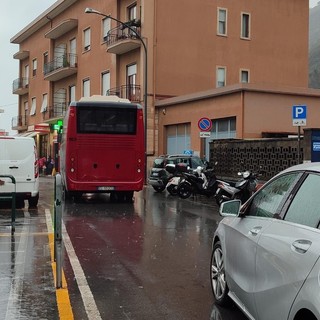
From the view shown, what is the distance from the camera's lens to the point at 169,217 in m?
12.7

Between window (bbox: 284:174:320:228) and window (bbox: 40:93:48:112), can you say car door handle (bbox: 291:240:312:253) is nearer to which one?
window (bbox: 284:174:320:228)

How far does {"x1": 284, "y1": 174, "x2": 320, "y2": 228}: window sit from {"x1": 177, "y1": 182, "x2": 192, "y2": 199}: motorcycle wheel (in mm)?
13600

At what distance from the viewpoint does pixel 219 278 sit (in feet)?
17.5

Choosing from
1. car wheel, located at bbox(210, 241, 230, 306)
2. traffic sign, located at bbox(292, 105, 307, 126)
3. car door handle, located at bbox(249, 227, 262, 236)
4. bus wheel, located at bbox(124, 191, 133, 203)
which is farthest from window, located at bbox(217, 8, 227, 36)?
car door handle, located at bbox(249, 227, 262, 236)

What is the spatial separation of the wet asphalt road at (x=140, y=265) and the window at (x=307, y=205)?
1.63 meters

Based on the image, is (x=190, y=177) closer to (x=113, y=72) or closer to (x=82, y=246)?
(x=82, y=246)

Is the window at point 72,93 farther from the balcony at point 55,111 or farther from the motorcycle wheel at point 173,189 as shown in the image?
the motorcycle wheel at point 173,189

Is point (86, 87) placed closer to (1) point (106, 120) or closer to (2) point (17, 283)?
(1) point (106, 120)

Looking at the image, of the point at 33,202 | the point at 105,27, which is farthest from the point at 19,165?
the point at 105,27

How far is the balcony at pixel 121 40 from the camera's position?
29.9 m

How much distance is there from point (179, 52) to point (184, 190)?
50.2 feet

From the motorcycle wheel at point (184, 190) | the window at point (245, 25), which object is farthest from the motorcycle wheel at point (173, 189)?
the window at point (245, 25)

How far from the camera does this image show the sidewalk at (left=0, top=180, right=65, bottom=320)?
201 inches

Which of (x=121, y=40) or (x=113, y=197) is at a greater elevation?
(x=121, y=40)
